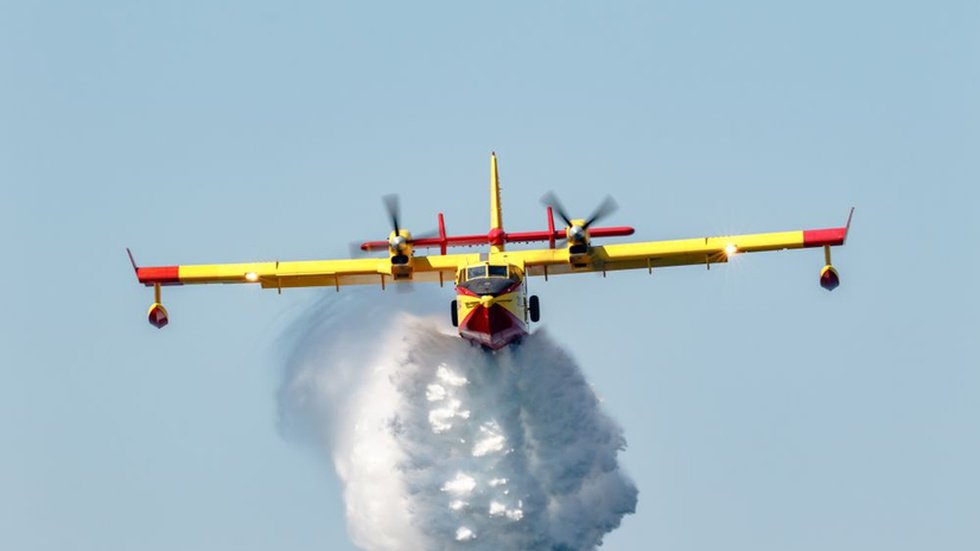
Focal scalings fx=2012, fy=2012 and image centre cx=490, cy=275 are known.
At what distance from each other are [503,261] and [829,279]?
691cm

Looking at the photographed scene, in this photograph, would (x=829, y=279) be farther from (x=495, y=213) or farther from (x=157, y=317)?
(x=157, y=317)

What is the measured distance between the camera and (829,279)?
4247 cm

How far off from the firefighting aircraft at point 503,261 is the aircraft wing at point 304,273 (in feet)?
0.07

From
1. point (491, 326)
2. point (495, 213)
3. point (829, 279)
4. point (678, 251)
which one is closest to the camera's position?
point (491, 326)

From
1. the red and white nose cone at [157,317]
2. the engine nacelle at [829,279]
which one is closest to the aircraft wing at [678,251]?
the engine nacelle at [829,279]

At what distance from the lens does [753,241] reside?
43969 mm

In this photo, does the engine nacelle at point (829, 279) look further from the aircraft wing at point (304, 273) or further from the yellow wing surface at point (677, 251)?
the aircraft wing at point (304, 273)

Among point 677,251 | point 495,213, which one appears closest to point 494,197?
point 495,213

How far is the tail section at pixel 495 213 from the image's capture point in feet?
145

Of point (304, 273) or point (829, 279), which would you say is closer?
point (829, 279)

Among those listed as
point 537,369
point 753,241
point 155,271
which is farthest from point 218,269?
point 753,241

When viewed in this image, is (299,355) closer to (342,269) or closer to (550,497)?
(342,269)

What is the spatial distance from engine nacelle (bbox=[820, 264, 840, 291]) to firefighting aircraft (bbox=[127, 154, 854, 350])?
0.07ft

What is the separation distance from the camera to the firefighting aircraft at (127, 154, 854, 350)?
42531 mm
